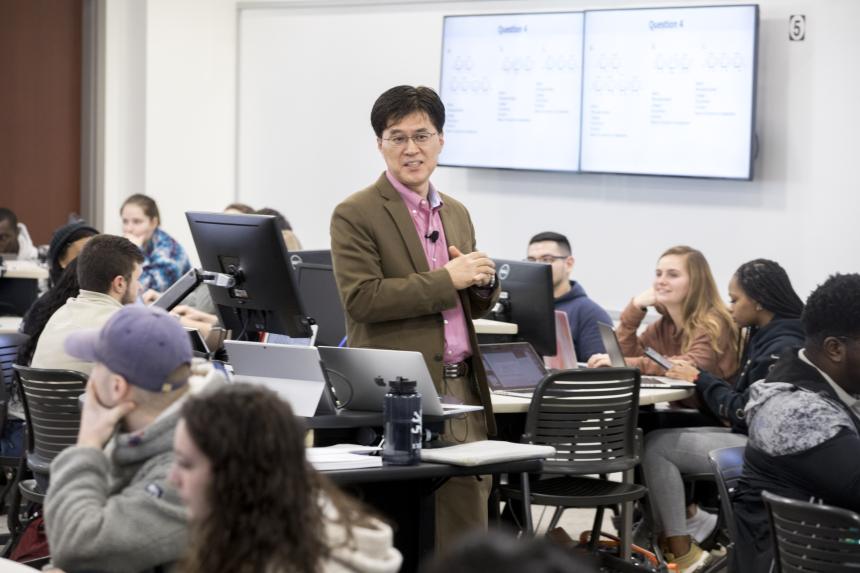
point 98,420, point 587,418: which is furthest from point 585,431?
point 98,420

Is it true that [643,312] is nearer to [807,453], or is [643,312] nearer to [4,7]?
[807,453]

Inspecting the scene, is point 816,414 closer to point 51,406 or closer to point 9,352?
point 51,406

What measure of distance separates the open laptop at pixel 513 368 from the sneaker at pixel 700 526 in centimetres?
106

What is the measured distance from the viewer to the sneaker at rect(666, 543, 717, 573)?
16.6 ft

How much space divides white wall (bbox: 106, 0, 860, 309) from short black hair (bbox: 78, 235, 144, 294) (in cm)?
409

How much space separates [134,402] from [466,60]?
6215mm

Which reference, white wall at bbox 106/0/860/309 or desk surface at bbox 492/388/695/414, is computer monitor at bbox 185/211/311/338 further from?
white wall at bbox 106/0/860/309

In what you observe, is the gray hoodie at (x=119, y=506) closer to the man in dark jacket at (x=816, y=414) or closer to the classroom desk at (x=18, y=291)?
the man in dark jacket at (x=816, y=414)

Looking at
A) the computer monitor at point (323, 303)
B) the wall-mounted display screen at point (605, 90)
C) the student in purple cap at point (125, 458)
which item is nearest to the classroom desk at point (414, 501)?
the student in purple cap at point (125, 458)

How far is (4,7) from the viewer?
9.32 meters

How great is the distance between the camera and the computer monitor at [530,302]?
4980mm

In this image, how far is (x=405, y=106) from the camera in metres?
→ 3.64

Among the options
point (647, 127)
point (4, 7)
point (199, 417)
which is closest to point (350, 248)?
point (199, 417)

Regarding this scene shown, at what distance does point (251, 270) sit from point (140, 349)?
4.72 ft
